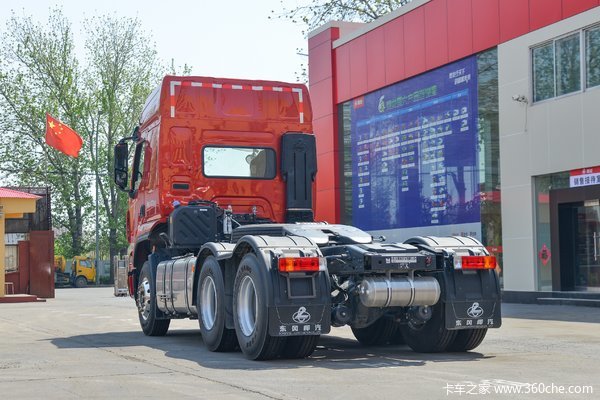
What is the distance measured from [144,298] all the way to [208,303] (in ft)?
10.5

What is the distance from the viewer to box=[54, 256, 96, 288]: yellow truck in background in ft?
224

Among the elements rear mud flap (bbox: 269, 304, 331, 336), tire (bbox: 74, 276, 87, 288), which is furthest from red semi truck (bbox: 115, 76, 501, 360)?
tire (bbox: 74, 276, 87, 288)

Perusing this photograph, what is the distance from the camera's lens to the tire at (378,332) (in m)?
12.9

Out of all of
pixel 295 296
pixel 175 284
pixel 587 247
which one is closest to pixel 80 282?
pixel 587 247

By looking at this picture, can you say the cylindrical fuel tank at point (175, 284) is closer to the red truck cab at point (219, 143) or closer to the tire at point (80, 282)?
the red truck cab at point (219, 143)

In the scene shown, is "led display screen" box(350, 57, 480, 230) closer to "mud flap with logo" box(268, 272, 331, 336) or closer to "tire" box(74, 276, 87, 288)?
"mud flap with logo" box(268, 272, 331, 336)

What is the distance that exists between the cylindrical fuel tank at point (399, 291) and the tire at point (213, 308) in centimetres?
195

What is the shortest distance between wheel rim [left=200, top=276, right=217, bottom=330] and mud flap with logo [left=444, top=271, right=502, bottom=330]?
296 centimetres

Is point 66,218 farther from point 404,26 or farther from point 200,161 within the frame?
point 200,161

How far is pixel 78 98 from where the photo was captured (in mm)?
63594

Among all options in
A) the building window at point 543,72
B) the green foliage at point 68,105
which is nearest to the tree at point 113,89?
the green foliage at point 68,105

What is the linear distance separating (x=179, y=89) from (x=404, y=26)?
618 inches

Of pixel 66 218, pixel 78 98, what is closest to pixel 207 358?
pixel 78 98

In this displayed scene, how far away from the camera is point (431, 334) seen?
37.8ft
